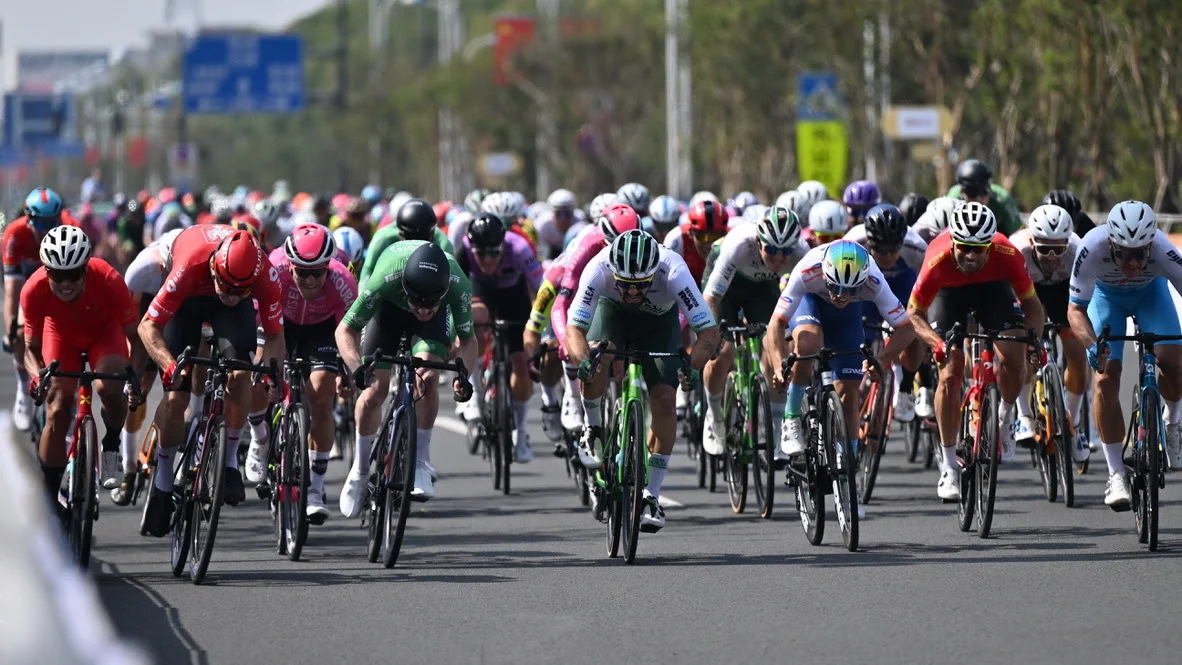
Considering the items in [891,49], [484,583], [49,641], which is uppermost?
[891,49]

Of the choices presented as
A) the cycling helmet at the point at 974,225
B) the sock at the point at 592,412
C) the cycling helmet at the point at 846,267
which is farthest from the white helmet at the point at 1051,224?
the sock at the point at 592,412

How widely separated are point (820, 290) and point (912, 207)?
14.9 ft

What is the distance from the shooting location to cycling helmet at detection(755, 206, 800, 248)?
12.9 meters

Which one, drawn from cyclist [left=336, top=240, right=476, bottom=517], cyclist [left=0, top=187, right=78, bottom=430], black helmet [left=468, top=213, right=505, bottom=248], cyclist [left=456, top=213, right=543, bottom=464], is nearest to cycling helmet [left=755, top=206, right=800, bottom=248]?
cyclist [left=336, top=240, right=476, bottom=517]

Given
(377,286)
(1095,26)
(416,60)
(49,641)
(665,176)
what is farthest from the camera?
(416,60)

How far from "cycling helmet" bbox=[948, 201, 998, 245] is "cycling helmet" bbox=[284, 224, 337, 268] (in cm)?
347

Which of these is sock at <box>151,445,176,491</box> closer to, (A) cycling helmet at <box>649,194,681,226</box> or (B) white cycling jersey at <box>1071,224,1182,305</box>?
(B) white cycling jersey at <box>1071,224,1182,305</box>

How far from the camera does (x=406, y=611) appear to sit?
979 centimetres

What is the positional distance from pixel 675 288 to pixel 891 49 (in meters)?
33.8

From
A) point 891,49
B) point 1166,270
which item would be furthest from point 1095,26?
point 1166,270

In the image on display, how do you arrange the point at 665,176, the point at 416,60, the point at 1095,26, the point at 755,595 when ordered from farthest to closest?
the point at 416,60 → the point at 665,176 → the point at 1095,26 → the point at 755,595

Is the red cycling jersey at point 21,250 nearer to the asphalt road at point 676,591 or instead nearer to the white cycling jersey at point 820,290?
the asphalt road at point 676,591

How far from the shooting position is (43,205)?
15164 mm

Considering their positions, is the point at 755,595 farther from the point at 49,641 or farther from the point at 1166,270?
the point at 49,641
